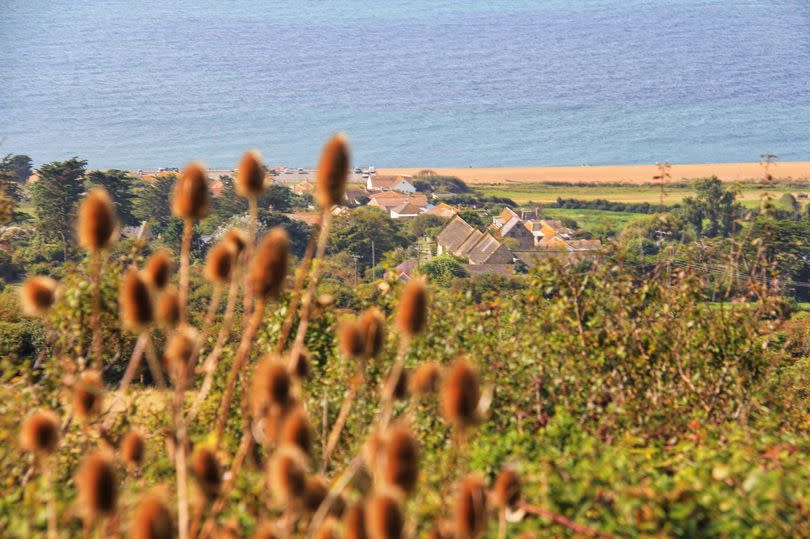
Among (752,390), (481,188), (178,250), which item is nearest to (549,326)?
(752,390)

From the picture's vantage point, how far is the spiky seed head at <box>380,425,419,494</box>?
190cm

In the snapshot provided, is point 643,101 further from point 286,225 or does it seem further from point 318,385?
point 318,385

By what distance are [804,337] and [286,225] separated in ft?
122

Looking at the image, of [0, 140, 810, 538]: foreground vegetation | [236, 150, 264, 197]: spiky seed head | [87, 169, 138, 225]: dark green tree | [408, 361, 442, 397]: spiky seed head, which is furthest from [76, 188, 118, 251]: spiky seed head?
[87, 169, 138, 225]: dark green tree

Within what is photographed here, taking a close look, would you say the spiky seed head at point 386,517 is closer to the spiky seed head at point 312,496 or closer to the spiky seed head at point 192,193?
the spiky seed head at point 312,496

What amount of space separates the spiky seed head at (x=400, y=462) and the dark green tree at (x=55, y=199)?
157 ft

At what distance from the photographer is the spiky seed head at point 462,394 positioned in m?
2.15

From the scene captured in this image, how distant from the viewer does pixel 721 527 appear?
2.91 m

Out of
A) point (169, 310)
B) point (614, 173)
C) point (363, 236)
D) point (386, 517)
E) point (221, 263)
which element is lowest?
point (363, 236)

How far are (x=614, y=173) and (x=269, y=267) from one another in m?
114

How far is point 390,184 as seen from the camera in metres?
98.4

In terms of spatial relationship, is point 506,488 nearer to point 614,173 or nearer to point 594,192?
point 594,192

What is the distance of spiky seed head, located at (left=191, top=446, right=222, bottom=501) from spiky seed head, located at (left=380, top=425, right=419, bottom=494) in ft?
1.67

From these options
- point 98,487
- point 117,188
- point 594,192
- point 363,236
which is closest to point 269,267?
point 98,487
